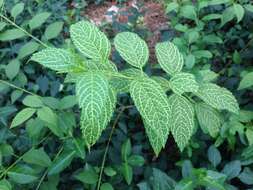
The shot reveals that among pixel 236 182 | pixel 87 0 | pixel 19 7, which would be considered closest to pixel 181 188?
pixel 236 182

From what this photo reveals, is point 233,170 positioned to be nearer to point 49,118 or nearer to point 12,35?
point 49,118

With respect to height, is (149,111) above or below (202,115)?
above

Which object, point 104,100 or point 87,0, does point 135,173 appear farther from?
point 87,0

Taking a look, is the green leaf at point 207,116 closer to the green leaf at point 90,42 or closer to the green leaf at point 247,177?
the green leaf at point 247,177

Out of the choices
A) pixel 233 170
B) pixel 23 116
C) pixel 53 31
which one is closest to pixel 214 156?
pixel 233 170

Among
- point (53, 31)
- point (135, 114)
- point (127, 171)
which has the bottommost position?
point (135, 114)

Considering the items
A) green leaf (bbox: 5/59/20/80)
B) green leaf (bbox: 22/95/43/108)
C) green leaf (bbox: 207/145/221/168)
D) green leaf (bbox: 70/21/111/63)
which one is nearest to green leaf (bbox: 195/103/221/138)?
green leaf (bbox: 207/145/221/168)

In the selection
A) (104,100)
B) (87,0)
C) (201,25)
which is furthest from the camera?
(87,0)

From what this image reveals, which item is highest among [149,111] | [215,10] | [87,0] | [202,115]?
[149,111]
